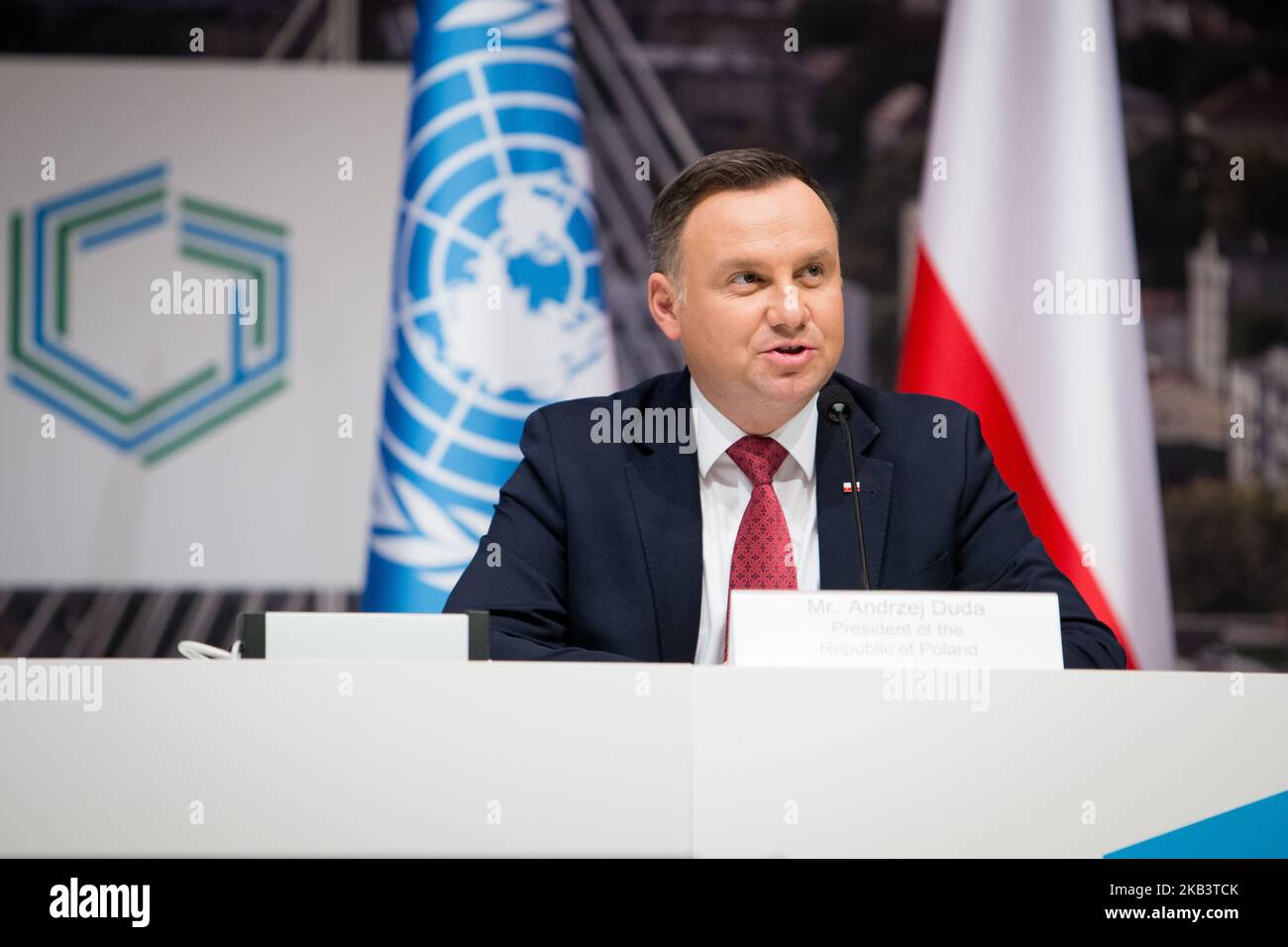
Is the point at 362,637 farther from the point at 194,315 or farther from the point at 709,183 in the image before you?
the point at 194,315

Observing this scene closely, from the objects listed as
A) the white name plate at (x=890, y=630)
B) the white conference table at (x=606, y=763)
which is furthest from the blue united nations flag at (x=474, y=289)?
the white conference table at (x=606, y=763)

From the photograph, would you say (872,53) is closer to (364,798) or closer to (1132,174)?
(1132,174)

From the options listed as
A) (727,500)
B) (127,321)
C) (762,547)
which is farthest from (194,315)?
(762,547)

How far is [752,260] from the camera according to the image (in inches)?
87.9

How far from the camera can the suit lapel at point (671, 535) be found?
2172mm

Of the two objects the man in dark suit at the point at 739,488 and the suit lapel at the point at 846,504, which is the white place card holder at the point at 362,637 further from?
the suit lapel at the point at 846,504

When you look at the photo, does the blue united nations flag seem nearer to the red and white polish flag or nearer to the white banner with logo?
the white banner with logo

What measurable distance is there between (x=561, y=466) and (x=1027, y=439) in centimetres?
149

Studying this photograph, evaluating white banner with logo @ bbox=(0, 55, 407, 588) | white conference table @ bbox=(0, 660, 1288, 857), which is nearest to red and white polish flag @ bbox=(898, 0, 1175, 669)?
white banner with logo @ bbox=(0, 55, 407, 588)

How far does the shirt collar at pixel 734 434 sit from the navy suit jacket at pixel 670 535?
0.02 metres

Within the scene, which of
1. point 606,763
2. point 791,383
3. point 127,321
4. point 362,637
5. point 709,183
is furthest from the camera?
point 127,321

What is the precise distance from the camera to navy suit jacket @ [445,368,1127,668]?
217 centimetres

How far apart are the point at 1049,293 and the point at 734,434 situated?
1.43 metres
